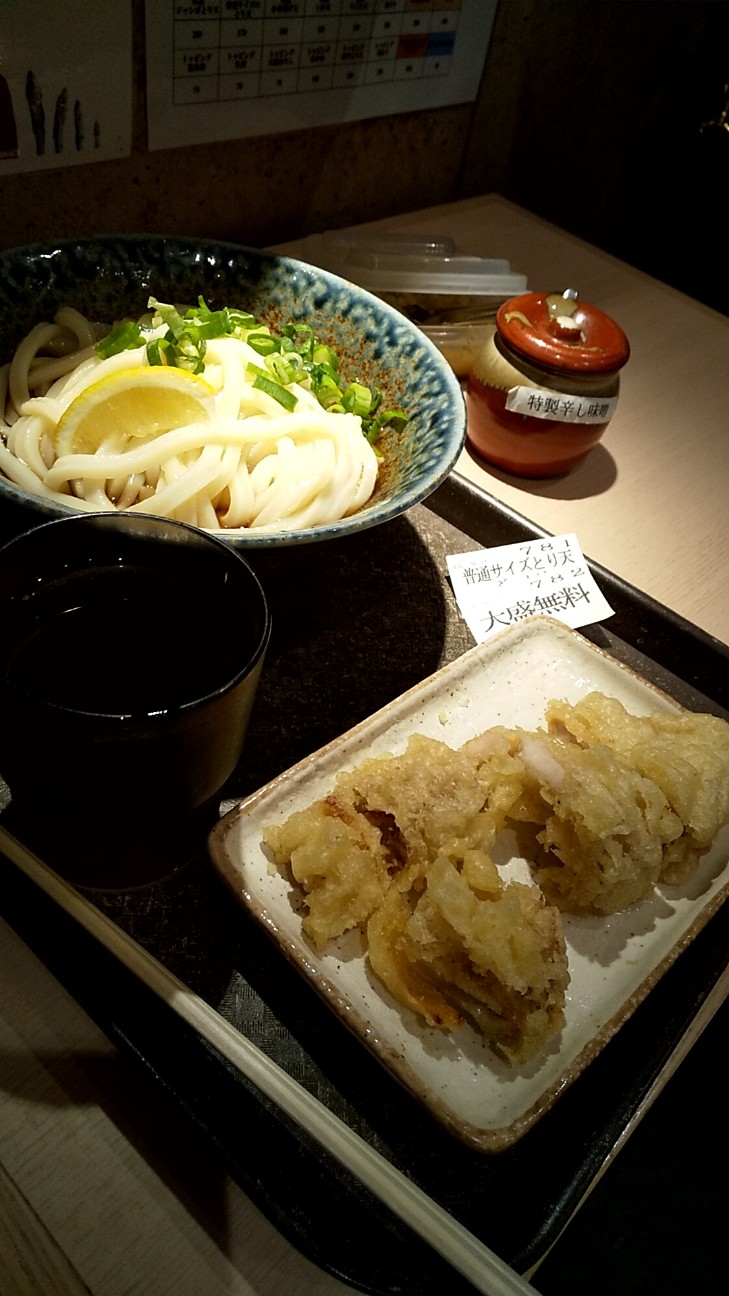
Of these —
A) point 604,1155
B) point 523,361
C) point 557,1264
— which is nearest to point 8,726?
point 604,1155

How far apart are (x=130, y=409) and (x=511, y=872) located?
823 millimetres

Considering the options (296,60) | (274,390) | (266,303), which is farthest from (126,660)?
(296,60)

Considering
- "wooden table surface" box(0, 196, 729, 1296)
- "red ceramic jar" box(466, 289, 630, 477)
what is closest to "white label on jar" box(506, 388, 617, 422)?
"red ceramic jar" box(466, 289, 630, 477)

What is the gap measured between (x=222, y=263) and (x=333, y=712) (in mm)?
851

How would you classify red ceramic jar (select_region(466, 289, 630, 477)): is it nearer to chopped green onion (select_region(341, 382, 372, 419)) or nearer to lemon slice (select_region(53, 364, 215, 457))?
chopped green onion (select_region(341, 382, 372, 419))

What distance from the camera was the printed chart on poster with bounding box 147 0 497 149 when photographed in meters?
1.70

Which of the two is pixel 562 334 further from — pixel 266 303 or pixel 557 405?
pixel 266 303

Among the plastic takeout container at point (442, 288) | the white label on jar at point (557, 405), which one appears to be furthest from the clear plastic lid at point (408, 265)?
the white label on jar at point (557, 405)

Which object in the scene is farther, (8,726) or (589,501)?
(589,501)

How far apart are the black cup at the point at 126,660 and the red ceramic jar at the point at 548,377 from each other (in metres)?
0.93

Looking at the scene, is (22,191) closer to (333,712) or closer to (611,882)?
(333,712)

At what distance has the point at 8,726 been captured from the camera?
0.73 metres

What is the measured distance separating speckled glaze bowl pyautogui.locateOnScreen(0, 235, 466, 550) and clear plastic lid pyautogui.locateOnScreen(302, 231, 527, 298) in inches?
18.6

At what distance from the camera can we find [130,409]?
1205 mm
